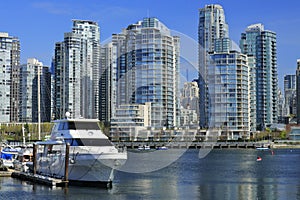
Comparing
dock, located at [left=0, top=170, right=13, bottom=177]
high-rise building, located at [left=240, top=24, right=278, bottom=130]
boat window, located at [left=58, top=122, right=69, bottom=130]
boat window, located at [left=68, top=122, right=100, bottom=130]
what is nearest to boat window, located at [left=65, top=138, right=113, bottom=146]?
boat window, located at [left=68, top=122, right=100, bottom=130]

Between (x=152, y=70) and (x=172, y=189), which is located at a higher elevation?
(x=152, y=70)

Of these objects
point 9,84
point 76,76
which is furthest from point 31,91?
point 76,76

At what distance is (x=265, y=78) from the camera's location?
636ft

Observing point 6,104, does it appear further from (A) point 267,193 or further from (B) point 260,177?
(A) point 267,193

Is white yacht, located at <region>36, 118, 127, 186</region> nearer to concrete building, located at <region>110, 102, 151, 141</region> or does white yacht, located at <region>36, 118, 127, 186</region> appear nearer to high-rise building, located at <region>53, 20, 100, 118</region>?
concrete building, located at <region>110, 102, 151, 141</region>

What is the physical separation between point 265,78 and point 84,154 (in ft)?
527

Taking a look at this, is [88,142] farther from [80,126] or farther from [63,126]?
[63,126]

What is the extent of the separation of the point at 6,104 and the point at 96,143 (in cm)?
12802

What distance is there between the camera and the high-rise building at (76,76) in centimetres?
13625

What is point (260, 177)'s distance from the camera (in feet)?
178

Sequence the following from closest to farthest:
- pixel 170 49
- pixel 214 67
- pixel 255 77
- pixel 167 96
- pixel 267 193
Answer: pixel 267 193, pixel 170 49, pixel 167 96, pixel 214 67, pixel 255 77

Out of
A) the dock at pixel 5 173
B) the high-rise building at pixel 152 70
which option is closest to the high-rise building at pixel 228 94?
the high-rise building at pixel 152 70

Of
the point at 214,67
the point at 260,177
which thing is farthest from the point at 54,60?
the point at 260,177

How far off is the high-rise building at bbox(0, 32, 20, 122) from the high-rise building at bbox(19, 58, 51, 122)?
181 cm
